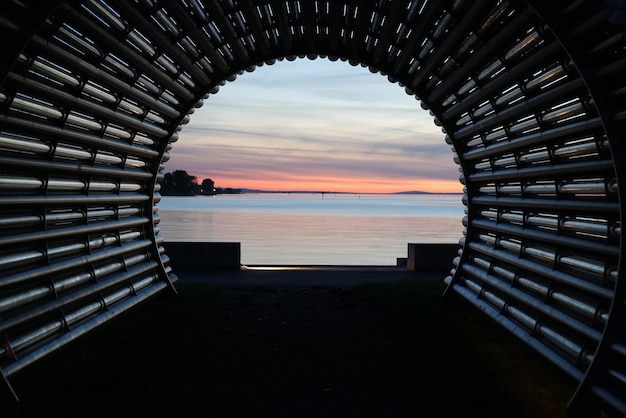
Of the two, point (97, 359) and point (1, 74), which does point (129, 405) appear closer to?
point (97, 359)

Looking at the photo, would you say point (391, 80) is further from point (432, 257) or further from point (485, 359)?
point (432, 257)

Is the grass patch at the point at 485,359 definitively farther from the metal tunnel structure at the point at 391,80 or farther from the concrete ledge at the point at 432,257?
the concrete ledge at the point at 432,257

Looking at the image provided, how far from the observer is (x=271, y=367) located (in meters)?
8.02

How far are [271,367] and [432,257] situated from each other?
12.5 meters

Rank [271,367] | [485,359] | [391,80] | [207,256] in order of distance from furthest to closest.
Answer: [207,256] → [391,80] → [485,359] → [271,367]

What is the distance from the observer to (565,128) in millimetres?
6812

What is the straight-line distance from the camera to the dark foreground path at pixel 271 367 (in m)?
6.47

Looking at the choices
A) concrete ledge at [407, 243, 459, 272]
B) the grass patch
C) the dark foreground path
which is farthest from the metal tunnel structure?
concrete ledge at [407, 243, 459, 272]

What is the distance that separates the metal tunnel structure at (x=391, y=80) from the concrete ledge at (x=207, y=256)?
7.07 meters

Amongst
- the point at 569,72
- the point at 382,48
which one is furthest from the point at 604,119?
the point at 382,48

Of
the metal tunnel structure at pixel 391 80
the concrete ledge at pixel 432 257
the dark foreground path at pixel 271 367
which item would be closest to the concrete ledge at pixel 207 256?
the dark foreground path at pixel 271 367

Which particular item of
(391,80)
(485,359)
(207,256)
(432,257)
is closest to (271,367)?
(485,359)

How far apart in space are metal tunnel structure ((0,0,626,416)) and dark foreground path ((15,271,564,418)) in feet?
2.13

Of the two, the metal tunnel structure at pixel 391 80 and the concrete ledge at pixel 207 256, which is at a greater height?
the metal tunnel structure at pixel 391 80
